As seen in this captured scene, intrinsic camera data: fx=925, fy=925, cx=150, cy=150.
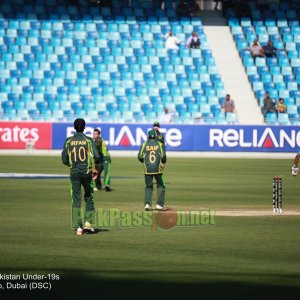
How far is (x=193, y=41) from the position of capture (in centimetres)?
5116

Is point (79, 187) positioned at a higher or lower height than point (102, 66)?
lower

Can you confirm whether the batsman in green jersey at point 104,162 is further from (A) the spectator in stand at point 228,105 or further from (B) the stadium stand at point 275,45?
(B) the stadium stand at point 275,45

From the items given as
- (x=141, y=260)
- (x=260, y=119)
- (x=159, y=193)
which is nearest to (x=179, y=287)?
(x=141, y=260)

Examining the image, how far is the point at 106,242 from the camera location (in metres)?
15.1

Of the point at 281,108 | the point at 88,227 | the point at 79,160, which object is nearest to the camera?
the point at 79,160

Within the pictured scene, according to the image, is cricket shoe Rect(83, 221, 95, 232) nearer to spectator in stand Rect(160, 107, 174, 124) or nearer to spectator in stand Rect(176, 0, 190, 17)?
spectator in stand Rect(160, 107, 174, 124)

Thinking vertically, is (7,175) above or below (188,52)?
below

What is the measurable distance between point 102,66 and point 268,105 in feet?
30.0

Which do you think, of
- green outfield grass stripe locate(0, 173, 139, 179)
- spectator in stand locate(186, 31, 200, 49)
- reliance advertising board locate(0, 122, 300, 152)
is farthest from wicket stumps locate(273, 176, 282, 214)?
spectator in stand locate(186, 31, 200, 49)

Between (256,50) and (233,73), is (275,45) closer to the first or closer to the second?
(256,50)

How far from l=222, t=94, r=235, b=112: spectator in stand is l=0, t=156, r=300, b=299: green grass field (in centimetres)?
2011

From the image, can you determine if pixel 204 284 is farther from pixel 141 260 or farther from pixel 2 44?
pixel 2 44

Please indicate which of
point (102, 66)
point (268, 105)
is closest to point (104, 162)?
point (268, 105)

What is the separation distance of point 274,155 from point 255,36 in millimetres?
10309
